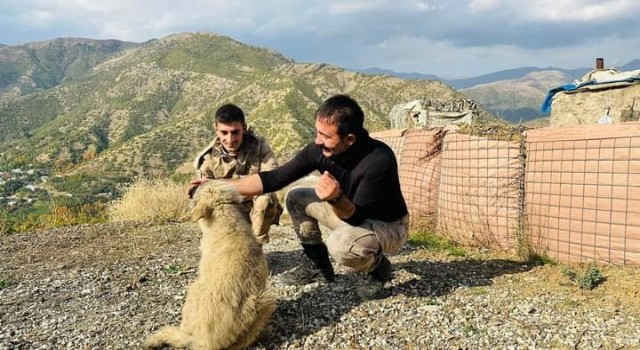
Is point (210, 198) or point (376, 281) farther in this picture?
point (376, 281)

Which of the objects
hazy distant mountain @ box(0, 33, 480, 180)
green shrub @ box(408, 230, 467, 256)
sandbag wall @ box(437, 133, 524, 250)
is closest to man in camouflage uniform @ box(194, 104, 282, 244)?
green shrub @ box(408, 230, 467, 256)

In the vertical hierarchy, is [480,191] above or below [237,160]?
below

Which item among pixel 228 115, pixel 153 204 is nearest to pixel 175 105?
pixel 153 204

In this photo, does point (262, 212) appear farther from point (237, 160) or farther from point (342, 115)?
point (342, 115)

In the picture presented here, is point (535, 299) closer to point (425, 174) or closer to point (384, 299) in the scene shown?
point (384, 299)

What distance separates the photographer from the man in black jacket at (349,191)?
12.8ft

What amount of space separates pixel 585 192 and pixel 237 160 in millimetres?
3715

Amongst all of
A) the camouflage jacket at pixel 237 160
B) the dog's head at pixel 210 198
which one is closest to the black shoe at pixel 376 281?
the dog's head at pixel 210 198

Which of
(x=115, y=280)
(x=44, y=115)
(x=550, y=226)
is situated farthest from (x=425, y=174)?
(x=44, y=115)

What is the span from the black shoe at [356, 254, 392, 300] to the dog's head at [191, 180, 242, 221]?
1463 millimetres

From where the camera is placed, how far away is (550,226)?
5.22 meters

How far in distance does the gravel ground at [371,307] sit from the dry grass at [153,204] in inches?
135

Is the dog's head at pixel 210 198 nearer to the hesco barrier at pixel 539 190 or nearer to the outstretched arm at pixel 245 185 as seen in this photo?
the outstretched arm at pixel 245 185

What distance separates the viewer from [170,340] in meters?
3.28
